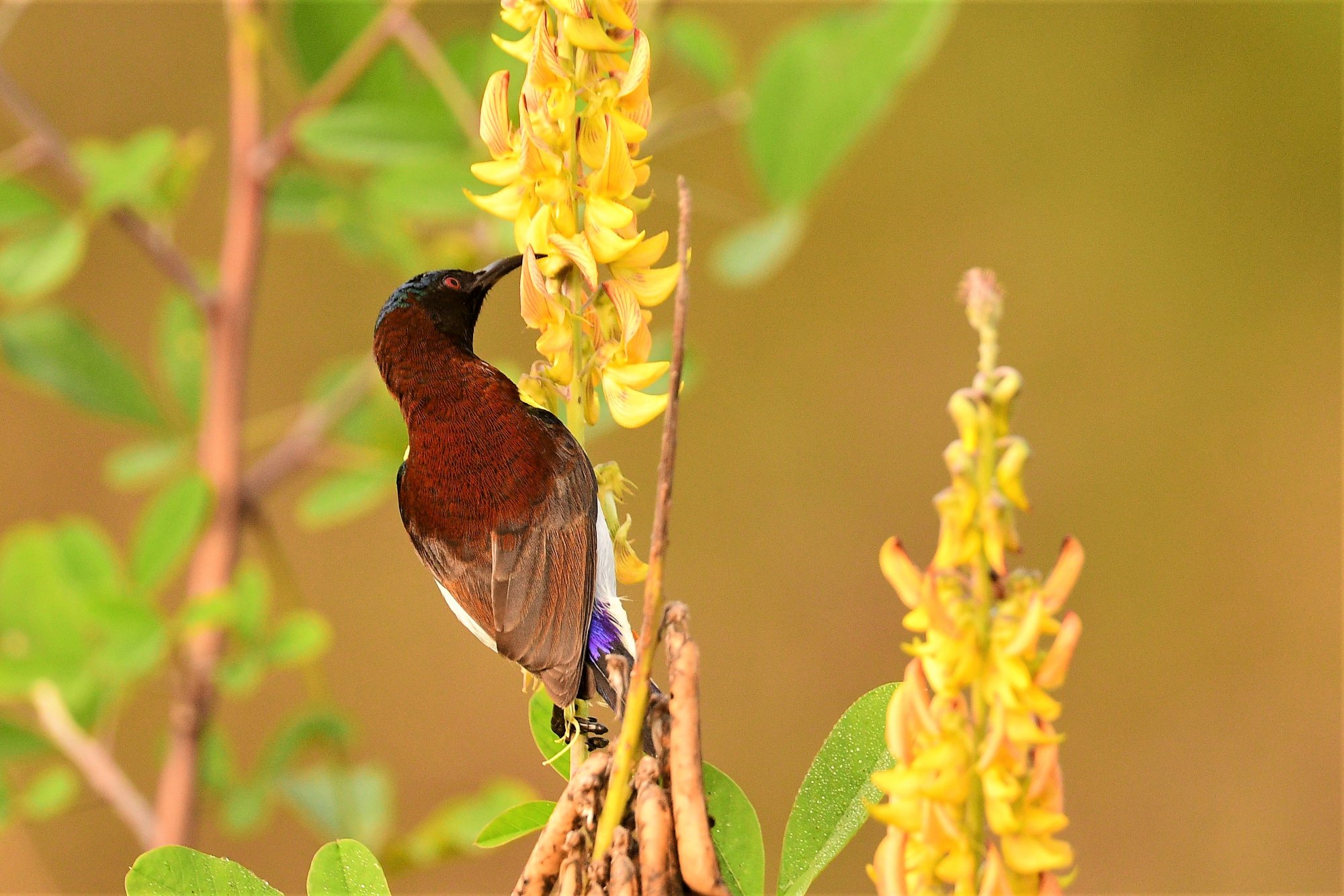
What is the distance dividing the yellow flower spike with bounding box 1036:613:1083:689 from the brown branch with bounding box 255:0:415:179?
1.47ft

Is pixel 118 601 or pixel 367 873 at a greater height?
pixel 118 601

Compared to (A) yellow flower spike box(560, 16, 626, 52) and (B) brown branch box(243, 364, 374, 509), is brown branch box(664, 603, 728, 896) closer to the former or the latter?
(A) yellow flower spike box(560, 16, 626, 52)

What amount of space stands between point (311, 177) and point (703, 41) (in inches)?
9.2

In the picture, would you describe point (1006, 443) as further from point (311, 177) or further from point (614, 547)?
point (311, 177)

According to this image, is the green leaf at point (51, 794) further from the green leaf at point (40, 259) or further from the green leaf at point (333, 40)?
the green leaf at point (333, 40)

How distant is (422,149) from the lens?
553 millimetres

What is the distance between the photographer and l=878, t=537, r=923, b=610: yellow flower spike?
0.15m

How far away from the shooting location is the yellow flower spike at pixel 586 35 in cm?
19

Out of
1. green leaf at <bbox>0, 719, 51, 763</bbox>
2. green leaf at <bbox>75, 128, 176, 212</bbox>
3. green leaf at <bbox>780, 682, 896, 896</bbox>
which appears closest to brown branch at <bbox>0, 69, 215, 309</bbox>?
green leaf at <bbox>75, 128, 176, 212</bbox>

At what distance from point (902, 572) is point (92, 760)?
550mm

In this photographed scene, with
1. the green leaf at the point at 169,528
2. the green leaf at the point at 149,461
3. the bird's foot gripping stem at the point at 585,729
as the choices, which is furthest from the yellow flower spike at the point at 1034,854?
the green leaf at the point at 149,461

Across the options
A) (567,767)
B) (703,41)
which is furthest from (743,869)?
(703,41)

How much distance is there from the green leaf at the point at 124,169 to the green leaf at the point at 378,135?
6 centimetres

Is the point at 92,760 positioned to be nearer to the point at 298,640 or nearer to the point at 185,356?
the point at 298,640
